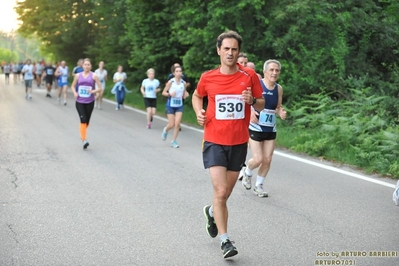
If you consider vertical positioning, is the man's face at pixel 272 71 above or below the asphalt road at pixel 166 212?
above

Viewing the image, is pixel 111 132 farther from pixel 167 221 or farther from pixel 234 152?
pixel 234 152

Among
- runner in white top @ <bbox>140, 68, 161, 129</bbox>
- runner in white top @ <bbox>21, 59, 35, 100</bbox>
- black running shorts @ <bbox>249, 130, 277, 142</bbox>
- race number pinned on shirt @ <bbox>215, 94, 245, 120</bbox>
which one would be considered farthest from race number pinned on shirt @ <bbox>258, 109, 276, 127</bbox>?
runner in white top @ <bbox>21, 59, 35, 100</bbox>

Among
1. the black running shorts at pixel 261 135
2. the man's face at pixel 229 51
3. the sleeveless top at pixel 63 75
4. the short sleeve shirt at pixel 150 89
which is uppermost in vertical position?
the man's face at pixel 229 51

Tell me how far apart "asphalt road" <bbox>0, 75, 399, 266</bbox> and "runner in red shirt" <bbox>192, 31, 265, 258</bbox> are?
634 mm

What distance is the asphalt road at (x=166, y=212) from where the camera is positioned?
588 centimetres

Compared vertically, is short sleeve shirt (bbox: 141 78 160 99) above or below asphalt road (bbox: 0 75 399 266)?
above

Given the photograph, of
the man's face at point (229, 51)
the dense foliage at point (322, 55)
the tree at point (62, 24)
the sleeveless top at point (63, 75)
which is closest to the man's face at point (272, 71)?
the man's face at point (229, 51)

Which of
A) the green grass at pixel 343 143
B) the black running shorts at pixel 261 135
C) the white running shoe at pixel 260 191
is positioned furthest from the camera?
the green grass at pixel 343 143

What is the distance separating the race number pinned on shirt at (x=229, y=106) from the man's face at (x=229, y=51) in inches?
11.9

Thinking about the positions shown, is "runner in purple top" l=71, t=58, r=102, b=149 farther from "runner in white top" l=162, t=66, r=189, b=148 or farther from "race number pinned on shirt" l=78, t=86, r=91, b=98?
"runner in white top" l=162, t=66, r=189, b=148

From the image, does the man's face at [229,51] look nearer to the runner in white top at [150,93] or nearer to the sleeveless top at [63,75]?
the runner in white top at [150,93]

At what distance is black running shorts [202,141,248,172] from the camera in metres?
5.88

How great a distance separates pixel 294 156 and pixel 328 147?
72cm

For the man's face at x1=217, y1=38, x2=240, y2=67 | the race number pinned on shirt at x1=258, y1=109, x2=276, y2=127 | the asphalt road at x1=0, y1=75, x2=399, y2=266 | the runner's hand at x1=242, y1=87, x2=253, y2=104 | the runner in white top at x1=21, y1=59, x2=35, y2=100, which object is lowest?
the runner in white top at x1=21, y1=59, x2=35, y2=100
